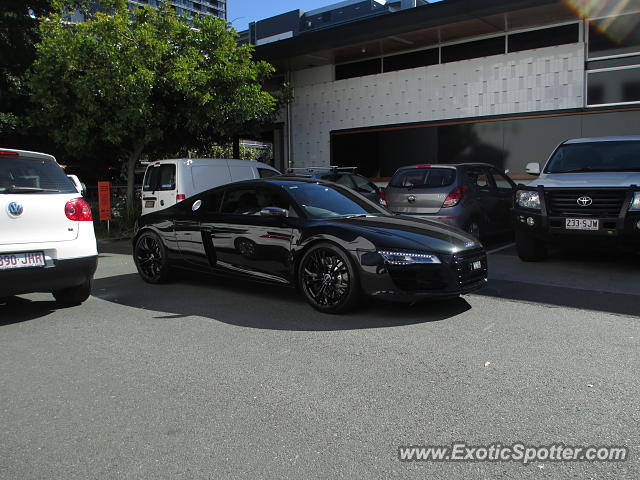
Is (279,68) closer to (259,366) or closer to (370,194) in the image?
(370,194)

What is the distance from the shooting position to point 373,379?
3842 millimetres

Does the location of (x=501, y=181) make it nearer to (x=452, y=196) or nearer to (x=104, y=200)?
(x=452, y=196)

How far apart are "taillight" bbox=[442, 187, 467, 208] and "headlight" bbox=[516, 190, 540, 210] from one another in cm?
102

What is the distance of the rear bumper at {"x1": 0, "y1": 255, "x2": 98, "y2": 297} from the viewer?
5188 millimetres

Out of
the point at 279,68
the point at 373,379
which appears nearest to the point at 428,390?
the point at 373,379

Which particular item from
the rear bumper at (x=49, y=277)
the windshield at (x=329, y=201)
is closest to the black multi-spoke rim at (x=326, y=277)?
the windshield at (x=329, y=201)

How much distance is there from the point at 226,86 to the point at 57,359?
11649 millimetres

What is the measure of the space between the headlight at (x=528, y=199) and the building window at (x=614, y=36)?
22.6 ft

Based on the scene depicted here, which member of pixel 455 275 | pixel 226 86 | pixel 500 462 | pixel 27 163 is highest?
pixel 226 86

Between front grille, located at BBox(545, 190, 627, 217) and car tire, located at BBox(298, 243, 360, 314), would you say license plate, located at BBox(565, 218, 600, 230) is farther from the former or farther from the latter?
car tire, located at BBox(298, 243, 360, 314)

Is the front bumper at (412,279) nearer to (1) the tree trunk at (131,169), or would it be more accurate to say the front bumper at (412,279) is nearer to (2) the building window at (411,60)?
(1) the tree trunk at (131,169)

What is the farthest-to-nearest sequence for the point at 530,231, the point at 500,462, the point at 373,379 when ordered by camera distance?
1. the point at 530,231
2. the point at 373,379
3. the point at 500,462

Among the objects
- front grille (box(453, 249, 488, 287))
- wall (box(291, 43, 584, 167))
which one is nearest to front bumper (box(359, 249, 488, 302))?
front grille (box(453, 249, 488, 287))

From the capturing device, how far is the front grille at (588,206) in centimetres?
735
